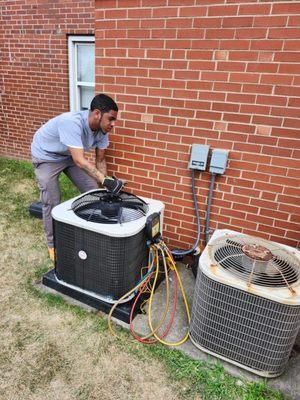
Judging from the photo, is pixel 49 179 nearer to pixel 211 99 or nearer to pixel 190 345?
pixel 211 99

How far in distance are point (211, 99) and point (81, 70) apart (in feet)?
11.4

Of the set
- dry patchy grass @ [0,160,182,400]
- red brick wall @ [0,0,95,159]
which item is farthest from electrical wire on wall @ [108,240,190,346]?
red brick wall @ [0,0,95,159]

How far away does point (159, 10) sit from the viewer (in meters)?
2.60

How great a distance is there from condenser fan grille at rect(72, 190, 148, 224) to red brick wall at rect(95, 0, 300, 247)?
586mm

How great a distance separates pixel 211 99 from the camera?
260 centimetres

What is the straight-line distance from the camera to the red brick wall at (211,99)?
2342 millimetres

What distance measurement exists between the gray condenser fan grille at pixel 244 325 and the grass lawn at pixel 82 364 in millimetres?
154

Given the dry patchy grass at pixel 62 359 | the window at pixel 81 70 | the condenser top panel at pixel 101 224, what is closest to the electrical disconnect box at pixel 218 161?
the condenser top panel at pixel 101 224

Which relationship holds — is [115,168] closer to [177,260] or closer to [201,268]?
[177,260]

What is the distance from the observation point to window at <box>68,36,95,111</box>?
505 cm

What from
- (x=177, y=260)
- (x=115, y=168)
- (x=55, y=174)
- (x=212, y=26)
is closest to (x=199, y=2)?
(x=212, y=26)

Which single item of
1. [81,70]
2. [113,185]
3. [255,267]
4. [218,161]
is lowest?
[255,267]

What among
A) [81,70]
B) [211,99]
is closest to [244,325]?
[211,99]

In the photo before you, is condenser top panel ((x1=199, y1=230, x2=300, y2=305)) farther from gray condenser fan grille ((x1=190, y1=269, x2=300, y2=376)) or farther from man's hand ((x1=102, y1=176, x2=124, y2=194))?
man's hand ((x1=102, y1=176, x2=124, y2=194))
